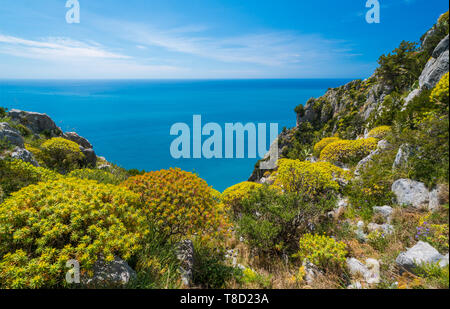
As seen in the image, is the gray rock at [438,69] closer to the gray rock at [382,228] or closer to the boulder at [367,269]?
the gray rock at [382,228]

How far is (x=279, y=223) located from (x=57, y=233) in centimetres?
435

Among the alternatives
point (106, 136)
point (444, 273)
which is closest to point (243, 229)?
point (444, 273)

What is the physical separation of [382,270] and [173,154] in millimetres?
82467

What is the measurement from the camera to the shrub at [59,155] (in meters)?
13.5

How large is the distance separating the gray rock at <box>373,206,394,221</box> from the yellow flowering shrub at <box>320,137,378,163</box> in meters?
6.18

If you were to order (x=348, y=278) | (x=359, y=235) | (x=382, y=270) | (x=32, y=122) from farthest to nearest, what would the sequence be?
1. (x=32, y=122)
2. (x=359, y=235)
3. (x=348, y=278)
4. (x=382, y=270)

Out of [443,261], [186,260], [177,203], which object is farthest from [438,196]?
[177,203]

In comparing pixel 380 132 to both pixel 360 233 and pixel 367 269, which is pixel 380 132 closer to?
pixel 360 233

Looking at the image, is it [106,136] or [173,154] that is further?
[106,136]

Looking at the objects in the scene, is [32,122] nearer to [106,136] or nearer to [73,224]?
[73,224]

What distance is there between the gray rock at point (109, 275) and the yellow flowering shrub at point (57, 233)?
0.15 m

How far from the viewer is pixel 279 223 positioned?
5.16 metres

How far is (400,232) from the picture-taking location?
150 inches

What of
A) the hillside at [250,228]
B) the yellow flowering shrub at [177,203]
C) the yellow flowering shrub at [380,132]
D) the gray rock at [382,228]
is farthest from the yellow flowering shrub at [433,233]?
the yellow flowering shrub at [380,132]
